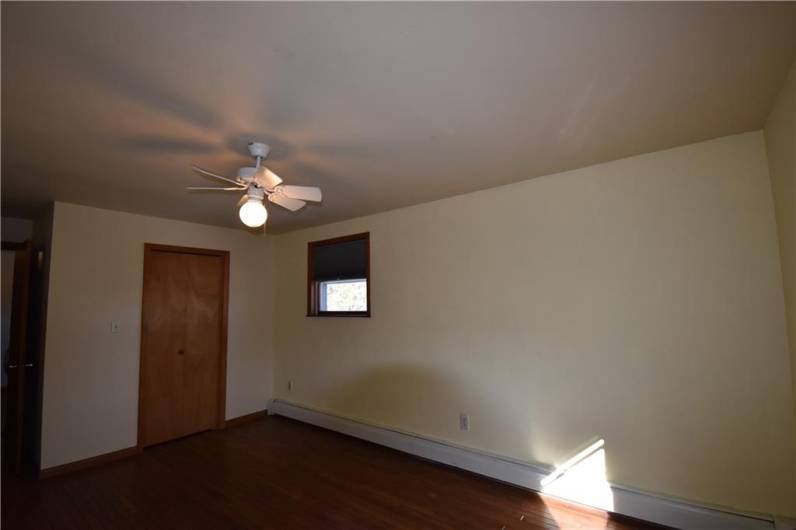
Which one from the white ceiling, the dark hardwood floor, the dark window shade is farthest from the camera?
A: the dark window shade

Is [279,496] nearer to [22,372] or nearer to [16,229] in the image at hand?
[22,372]

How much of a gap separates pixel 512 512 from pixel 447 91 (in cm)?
274

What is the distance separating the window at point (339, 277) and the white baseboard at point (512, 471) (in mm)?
1228

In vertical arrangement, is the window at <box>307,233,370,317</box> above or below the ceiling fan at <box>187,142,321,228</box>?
below

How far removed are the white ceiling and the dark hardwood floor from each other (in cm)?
247

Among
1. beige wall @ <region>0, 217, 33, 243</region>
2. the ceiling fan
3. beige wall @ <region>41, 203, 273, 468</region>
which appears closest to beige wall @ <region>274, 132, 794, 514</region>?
the ceiling fan

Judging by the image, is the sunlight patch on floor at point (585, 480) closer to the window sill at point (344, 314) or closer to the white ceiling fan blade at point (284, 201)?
the window sill at point (344, 314)

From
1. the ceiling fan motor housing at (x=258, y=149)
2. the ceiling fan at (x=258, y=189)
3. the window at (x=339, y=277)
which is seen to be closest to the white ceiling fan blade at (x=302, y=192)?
the ceiling fan at (x=258, y=189)

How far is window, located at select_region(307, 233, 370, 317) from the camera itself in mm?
4254

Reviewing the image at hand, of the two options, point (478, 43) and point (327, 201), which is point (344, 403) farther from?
point (478, 43)

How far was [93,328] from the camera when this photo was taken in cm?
360

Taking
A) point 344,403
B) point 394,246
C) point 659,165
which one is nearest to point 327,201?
point 394,246

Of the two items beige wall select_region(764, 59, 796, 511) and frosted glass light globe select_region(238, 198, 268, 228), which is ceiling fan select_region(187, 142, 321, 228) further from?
beige wall select_region(764, 59, 796, 511)

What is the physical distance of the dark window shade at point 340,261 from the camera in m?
4.30
